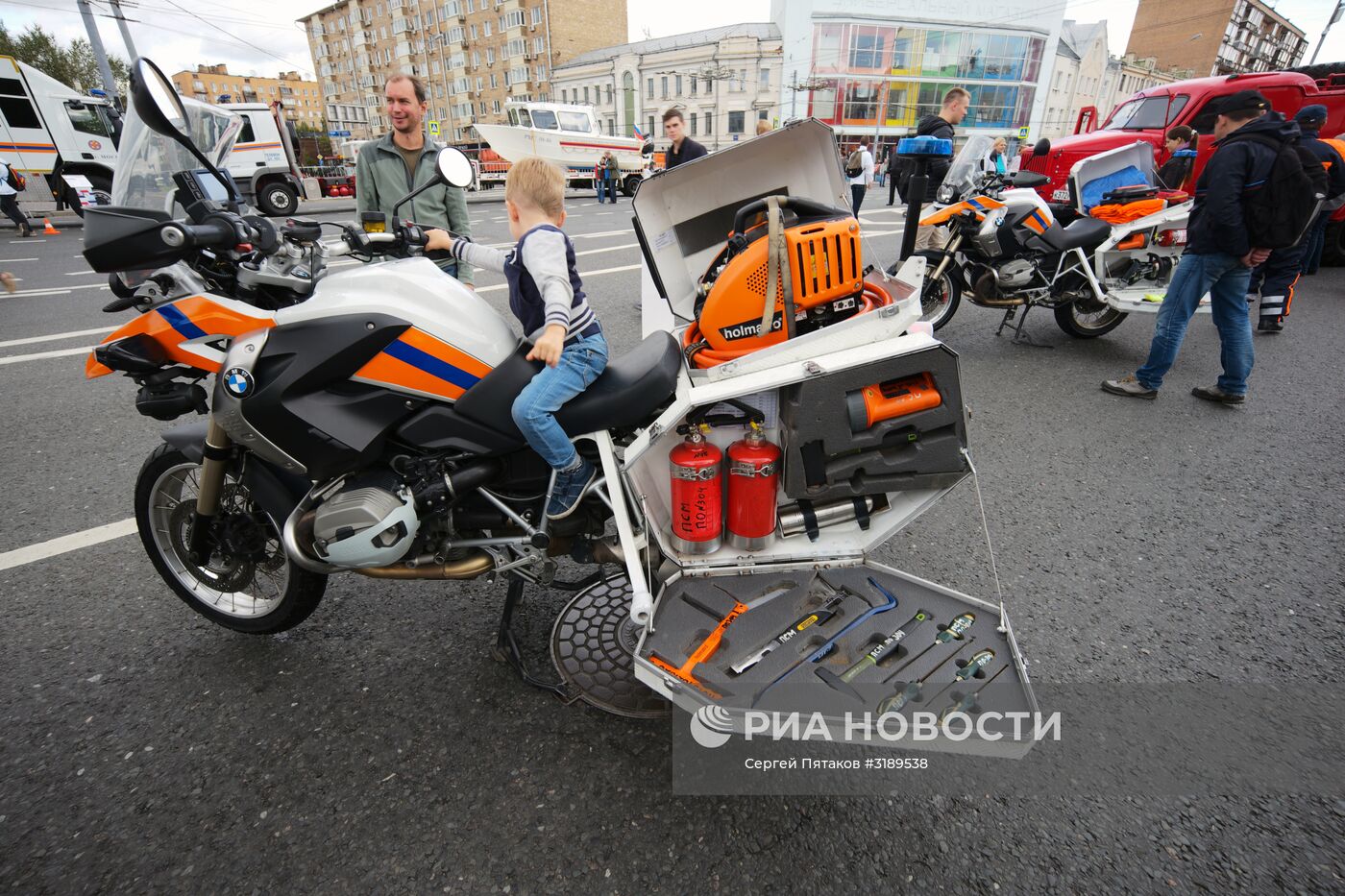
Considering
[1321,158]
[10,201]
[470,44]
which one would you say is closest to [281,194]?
[10,201]

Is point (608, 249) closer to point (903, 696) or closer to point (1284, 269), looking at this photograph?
point (1284, 269)

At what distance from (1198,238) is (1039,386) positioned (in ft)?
4.56

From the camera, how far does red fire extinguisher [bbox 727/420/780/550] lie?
1976mm

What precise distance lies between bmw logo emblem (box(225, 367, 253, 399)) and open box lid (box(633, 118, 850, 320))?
147cm

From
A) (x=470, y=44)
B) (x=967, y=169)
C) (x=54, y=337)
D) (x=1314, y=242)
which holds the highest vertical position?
(x=470, y=44)

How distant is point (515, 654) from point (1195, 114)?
42.5 feet

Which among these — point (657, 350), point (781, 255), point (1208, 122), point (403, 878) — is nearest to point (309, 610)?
point (403, 878)

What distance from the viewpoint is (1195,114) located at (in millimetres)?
9461

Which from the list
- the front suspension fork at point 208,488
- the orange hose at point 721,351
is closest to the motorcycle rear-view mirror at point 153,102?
the front suspension fork at point 208,488

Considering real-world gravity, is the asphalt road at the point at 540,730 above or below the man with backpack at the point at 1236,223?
below

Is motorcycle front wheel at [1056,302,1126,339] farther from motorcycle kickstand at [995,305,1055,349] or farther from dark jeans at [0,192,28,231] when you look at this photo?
dark jeans at [0,192,28,231]

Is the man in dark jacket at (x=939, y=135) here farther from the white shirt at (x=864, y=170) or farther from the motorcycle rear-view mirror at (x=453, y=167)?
the motorcycle rear-view mirror at (x=453, y=167)

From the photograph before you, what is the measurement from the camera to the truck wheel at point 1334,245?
9.38 m

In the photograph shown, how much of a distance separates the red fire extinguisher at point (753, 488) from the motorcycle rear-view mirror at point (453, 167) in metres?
1.38
